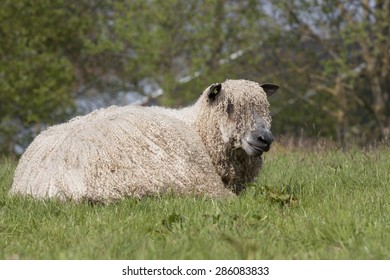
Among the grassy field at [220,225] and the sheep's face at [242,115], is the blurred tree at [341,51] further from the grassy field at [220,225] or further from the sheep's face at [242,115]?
the grassy field at [220,225]

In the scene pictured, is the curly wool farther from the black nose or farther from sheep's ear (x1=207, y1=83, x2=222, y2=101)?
the black nose

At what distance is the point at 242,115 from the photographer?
7.09m

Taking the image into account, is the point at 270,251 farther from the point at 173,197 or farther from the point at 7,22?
the point at 7,22

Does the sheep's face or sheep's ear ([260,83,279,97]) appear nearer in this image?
the sheep's face

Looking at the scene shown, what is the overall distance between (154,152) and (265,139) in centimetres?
102

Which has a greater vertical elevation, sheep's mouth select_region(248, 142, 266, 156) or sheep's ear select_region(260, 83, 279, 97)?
sheep's mouth select_region(248, 142, 266, 156)

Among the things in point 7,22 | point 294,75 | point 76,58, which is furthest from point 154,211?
point 76,58

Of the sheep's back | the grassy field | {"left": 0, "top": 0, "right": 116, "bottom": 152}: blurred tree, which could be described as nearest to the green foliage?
{"left": 0, "top": 0, "right": 116, "bottom": 152}: blurred tree

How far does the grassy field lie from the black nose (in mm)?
376

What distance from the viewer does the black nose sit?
6.84 meters

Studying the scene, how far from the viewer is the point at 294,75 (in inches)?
981

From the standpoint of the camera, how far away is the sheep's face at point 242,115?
6.90 metres

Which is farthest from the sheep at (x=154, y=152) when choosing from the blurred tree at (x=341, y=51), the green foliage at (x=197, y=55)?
the blurred tree at (x=341, y=51)

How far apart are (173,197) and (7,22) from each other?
1696 cm
